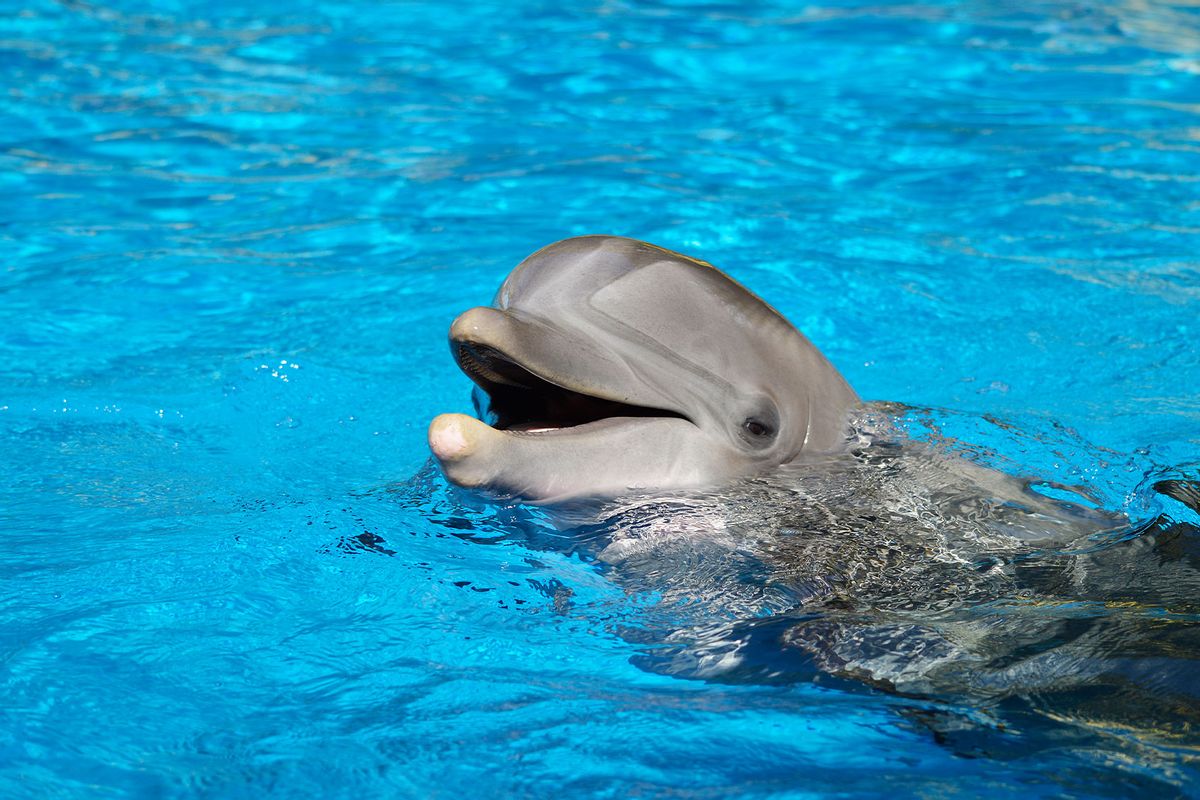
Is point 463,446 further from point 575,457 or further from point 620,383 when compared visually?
point 620,383

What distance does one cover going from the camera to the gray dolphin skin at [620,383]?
3.70m

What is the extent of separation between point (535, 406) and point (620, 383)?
32 cm

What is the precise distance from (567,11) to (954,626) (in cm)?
1106

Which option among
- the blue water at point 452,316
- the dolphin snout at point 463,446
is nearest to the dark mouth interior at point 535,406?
the dolphin snout at point 463,446

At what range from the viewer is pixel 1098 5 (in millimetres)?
13773

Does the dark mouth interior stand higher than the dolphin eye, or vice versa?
the dark mouth interior

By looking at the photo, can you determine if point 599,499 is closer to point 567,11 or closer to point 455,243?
point 455,243

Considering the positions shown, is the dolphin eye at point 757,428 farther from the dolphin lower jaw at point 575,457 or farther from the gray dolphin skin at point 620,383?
the dolphin lower jaw at point 575,457

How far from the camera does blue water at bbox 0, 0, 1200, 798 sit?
343cm

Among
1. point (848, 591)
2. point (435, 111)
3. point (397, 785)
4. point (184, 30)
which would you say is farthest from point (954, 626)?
point (184, 30)

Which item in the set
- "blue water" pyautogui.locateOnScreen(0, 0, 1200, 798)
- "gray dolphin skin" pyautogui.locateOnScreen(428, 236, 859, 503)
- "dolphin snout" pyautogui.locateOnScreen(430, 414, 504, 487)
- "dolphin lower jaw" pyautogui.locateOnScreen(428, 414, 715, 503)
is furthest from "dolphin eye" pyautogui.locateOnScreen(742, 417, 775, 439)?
"dolphin snout" pyautogui.locateOnScreen(430, 414, 504, 487)

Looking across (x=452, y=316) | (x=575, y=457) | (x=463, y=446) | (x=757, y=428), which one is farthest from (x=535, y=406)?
(x=452, y=316)

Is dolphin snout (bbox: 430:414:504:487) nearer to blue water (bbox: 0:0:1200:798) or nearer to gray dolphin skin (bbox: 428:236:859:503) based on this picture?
gray dolphin skin (bbox: 428:236:859:503)

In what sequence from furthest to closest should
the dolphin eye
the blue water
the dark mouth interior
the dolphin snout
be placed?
the dolphin eye < the dark mouth interior < the dolphin snout < the blue water
